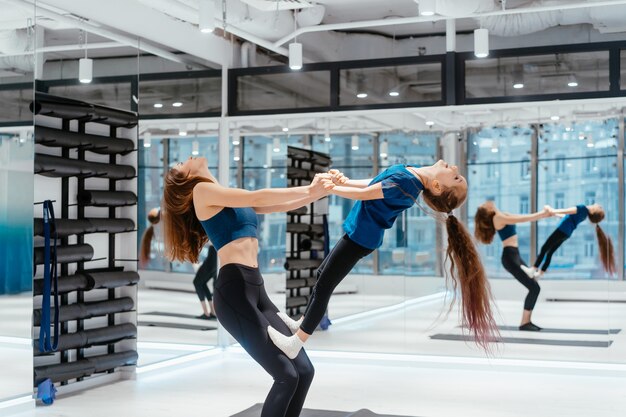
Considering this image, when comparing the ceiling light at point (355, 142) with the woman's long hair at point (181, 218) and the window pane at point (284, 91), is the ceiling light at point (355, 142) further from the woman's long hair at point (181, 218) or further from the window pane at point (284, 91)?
the woman's long hair at point (181, 218)

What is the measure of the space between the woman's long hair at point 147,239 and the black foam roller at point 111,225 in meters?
0.41

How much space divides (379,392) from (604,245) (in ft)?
8.80

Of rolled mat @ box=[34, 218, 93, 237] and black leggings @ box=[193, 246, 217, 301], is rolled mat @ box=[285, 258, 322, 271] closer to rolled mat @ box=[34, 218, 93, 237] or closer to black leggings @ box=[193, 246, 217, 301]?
black leggings @ box=[193, 246, 217, 301]

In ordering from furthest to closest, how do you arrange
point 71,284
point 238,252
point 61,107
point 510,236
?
point 510,236 → point 71,284 → point 61,107 → point 238,252

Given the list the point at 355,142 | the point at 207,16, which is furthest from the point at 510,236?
the point at 207,16

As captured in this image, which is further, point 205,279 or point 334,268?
point 205,279

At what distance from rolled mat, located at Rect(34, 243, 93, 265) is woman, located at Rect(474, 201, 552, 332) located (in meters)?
3.77

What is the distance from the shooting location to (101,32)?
7.04 m

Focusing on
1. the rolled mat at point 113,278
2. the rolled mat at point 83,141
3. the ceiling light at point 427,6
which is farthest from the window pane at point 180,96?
the ceiling light at point 427,6

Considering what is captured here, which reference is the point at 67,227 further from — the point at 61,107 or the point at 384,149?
the point at 384,149

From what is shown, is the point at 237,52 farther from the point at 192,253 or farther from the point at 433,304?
the point at 192,253

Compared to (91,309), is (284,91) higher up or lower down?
higher up

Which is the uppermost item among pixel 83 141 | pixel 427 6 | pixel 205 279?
pixel 427 6

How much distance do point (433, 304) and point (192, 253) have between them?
4.52 metres
